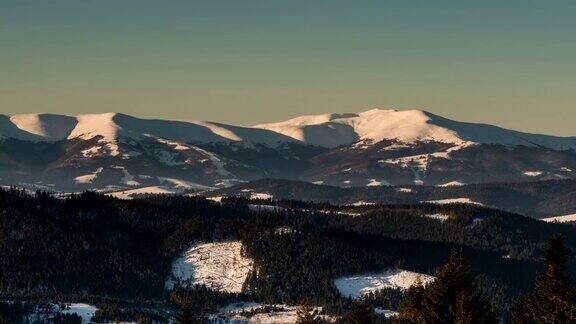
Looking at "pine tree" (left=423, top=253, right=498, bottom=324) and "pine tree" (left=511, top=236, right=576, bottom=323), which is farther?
"pine tree" (left=423, top=253, right=498, bottom=324)

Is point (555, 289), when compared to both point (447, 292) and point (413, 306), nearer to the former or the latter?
point (447, 292)

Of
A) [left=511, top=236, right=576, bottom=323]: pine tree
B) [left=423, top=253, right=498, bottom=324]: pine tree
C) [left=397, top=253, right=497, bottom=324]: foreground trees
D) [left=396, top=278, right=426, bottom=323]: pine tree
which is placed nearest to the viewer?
[left=511, top=236, right=576, bottom=323]: pine tree

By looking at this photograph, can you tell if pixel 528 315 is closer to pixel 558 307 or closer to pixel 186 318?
pixel 558 307

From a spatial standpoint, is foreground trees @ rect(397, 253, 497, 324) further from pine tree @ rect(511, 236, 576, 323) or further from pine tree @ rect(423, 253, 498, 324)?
pine tree @ rect(511, 236, 576, 323)

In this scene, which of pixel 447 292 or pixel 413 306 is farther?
pixel 413 306

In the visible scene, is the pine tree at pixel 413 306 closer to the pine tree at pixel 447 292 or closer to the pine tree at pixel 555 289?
the pine tree at pixel 447 292

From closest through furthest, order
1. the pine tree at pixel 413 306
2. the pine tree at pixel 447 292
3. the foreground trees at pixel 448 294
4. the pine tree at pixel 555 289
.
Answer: the pine tree at pixel 555 289, the foreground trees at pixel 448 294, the pine tree at pixel 447 292, the pine tree at pixel 413 306

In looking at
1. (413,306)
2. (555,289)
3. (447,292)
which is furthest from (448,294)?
(555,289)

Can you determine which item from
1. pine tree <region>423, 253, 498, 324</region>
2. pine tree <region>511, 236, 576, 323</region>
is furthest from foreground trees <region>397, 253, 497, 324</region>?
pine tree <region>511, 236, 576, 323</region>

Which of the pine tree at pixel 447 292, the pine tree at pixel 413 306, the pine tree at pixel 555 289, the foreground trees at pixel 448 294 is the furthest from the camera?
the pine tree at pixel 413 306

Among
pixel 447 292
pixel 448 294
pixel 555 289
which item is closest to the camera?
pixel 555 289

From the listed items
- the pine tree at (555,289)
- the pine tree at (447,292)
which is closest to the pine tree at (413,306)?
the pine tree at (447,292)

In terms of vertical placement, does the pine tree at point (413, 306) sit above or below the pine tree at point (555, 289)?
below
